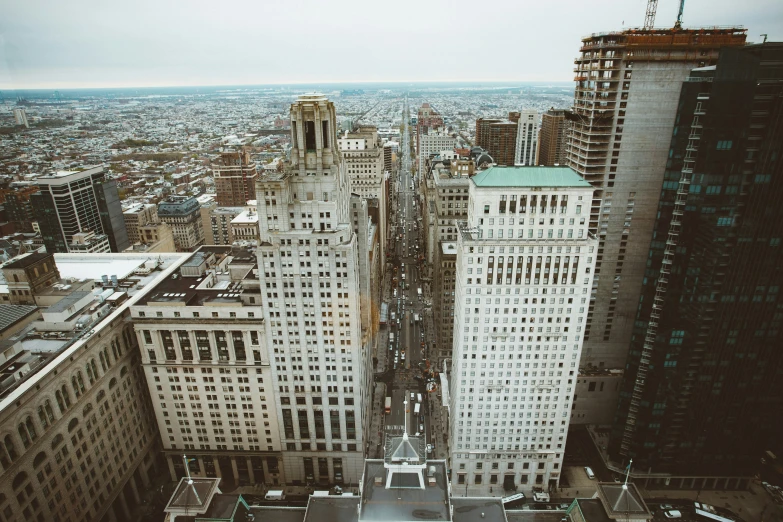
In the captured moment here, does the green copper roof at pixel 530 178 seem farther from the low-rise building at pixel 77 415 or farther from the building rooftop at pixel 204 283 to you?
the low-rise building at pixel 77 415

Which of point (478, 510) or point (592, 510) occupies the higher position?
point (478, 510)

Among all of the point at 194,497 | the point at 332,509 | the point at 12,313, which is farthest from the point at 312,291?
the point at 12,313

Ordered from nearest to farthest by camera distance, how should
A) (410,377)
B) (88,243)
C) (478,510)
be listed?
(478,510), (410,377), (88,243)

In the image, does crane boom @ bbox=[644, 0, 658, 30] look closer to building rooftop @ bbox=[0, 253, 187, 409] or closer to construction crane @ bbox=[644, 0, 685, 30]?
construction crane @ bbox=[644, 0, 685, 30]

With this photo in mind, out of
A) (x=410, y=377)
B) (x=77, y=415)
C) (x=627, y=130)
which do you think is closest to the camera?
(x=77, y=415)

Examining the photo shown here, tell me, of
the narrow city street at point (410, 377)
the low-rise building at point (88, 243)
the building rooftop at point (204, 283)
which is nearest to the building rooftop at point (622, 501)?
the narrow city street at point (410, 377)

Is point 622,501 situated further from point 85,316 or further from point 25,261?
point 25,261
